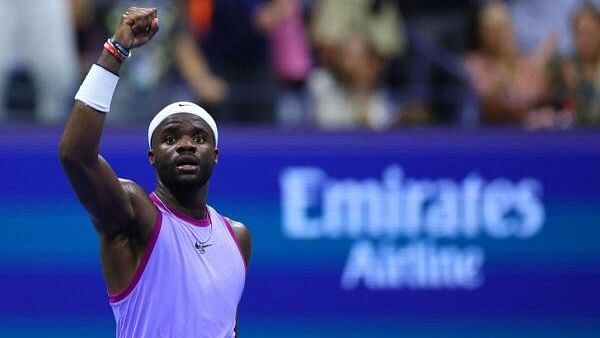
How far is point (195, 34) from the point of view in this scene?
8.82 m

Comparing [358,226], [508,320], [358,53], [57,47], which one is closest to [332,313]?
[358,226]

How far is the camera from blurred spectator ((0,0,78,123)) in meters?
8.44

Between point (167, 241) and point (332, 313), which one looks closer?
point (167, 241)

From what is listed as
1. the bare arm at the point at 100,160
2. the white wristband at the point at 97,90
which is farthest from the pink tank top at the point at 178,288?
the white wristband at the point at 97,90

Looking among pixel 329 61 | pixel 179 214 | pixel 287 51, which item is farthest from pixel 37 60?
pixel 179 214

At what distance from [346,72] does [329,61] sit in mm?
146

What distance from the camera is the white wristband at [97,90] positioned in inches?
163

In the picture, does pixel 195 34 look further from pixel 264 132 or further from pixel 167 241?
pixel 167 241

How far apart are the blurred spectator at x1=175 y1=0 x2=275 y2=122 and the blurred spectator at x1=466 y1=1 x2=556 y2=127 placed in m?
1.54

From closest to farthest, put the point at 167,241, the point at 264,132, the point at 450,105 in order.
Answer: the point at 167,241
the point at 264,132
the point at 450,105

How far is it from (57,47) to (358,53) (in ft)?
6.89

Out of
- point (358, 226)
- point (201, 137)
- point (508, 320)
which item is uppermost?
point (201, 137)

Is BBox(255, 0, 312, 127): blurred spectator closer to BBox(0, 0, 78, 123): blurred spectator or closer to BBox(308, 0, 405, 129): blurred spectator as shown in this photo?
BBox(308, 0, 405, 129): blurred spectator

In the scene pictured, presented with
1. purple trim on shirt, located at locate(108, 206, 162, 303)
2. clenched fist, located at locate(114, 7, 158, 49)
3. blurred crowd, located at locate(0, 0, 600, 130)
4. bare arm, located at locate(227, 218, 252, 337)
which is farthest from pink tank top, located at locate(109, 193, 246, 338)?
blurred crowd, located at locate(0, 0, 600, 130)
